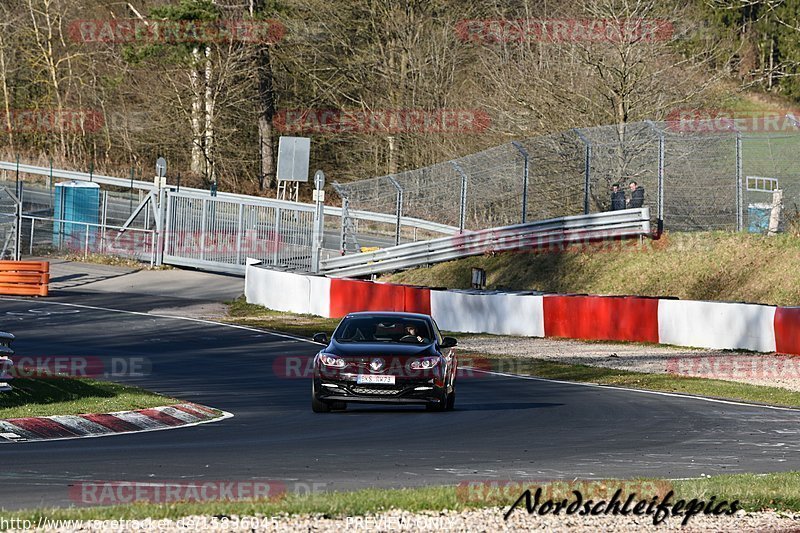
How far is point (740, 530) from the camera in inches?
331

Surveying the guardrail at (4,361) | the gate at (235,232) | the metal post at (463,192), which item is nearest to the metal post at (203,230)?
the gate at (235,232)

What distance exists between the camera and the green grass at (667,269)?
30.8 meters

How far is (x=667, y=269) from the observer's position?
3353 centimetres

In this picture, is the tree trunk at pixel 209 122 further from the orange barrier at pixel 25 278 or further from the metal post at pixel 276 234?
the orange barrier at pixel 25 278

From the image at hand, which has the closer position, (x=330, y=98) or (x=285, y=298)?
(x=285, y=298)

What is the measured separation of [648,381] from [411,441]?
913 cm

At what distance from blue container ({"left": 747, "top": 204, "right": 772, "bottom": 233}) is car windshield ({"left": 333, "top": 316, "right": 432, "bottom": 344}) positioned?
1675cm

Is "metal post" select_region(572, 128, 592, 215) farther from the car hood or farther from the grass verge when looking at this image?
the grass verge

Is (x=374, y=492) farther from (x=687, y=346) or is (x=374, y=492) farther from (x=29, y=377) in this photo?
(x=687, y=346)

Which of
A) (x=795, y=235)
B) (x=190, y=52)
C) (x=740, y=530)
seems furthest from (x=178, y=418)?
(x=190, y=52)

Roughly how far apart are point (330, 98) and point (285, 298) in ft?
77.9

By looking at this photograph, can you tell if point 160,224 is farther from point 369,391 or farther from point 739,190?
point 369,391

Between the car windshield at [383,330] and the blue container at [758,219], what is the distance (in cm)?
1675

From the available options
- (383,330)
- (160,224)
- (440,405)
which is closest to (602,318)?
(383,330)
